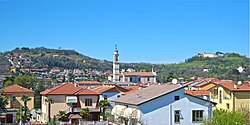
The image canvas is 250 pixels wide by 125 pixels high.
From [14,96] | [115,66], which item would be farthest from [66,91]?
[115,66]

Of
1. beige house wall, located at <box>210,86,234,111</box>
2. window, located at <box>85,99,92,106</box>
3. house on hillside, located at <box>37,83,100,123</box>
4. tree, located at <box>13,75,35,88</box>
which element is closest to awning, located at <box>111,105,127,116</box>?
house on hillside, located at <box>37,83,100,123</box>

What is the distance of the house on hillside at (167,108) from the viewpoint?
3028 centimetres

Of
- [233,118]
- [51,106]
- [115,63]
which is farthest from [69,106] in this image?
[115,63]

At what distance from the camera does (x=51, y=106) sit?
42781 millimetres

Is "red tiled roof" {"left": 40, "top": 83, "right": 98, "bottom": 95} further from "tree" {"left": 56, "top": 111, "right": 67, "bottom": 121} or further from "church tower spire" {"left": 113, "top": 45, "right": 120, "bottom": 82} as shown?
"church tower spire" {"left": 113, "top": 45, "right": 120, "bottom": 82}

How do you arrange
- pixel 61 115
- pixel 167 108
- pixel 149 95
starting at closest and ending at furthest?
pixel 167 108 < pixel 149 95 < pixel 61 115

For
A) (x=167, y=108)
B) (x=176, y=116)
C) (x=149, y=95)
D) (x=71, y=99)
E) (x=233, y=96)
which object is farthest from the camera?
(x=71, y=99)

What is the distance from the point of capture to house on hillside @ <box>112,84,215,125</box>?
3028cm

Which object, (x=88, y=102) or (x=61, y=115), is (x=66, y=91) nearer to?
(x=88, y=102)

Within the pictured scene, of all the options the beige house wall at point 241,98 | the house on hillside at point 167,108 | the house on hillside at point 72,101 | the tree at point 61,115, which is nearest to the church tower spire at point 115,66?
the house on hillside at point 72,101

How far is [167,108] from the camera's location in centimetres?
3084

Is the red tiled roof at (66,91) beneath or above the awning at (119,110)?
above

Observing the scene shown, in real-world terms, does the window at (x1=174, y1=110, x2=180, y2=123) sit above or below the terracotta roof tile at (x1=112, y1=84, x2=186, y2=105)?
below

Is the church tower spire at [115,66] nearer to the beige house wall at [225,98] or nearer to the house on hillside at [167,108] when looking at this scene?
the beige house wall at [225,98]
